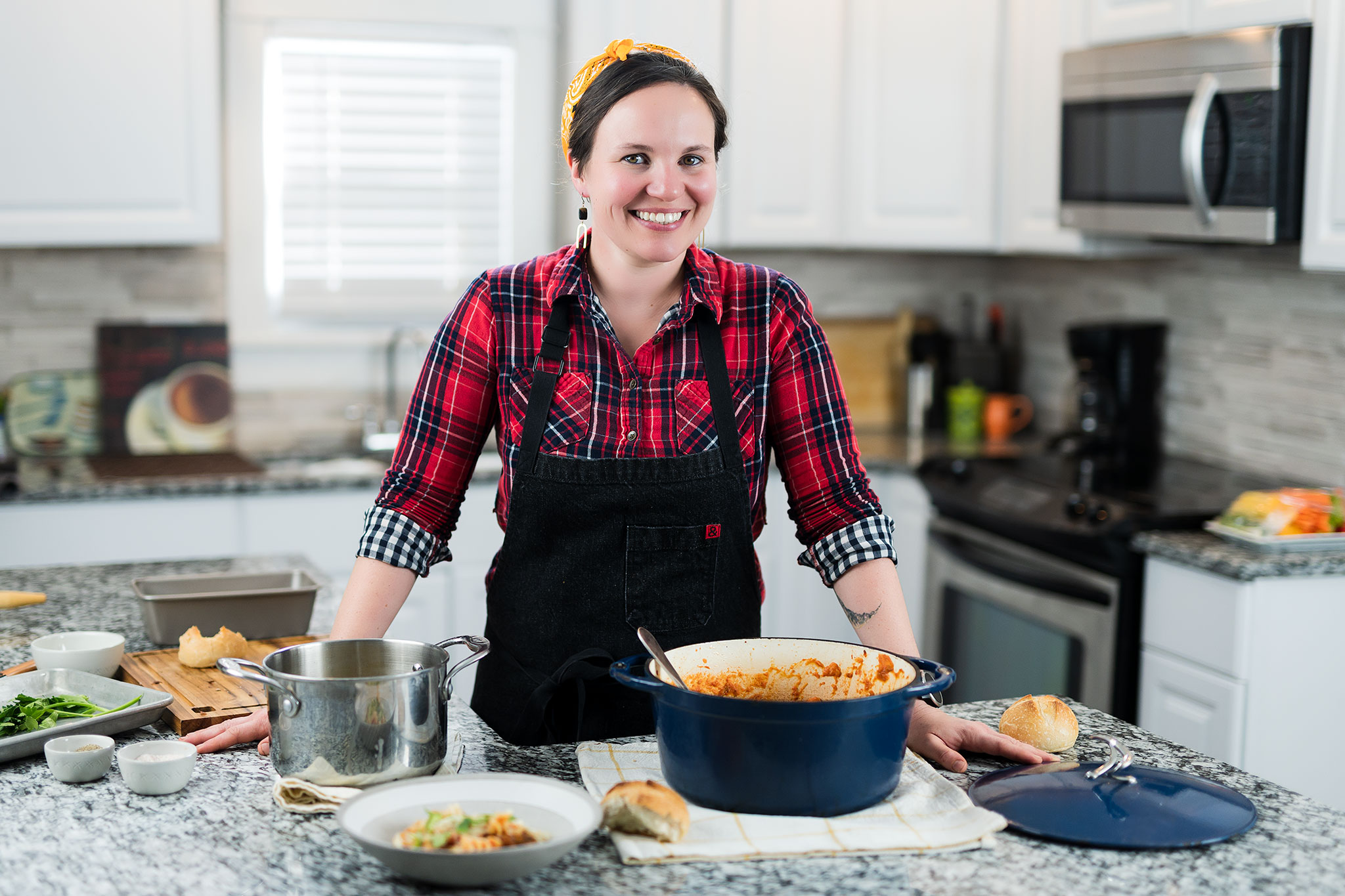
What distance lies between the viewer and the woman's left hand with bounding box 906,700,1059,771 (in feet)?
4.59

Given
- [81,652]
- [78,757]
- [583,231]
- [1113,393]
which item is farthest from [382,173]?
[78,757]

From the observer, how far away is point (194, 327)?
373cm

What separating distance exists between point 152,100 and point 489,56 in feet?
3.14

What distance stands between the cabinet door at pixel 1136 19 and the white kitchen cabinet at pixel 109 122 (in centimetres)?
215

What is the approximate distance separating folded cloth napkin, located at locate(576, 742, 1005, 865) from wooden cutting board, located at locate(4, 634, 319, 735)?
1.53 feet

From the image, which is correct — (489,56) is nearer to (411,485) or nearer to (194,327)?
(194,327)

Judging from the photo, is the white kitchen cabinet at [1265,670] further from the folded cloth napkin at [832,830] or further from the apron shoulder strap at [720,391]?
the folded cloth napkin at [832,830]

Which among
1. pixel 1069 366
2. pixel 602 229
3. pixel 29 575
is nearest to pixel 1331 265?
pixel 1069 366

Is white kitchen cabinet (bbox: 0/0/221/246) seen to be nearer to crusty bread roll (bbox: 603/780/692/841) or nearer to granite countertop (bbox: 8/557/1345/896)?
granite countertop (bbox: 8/557/1345/896)

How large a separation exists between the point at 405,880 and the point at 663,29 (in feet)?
9.63

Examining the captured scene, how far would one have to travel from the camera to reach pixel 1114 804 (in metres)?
1.27

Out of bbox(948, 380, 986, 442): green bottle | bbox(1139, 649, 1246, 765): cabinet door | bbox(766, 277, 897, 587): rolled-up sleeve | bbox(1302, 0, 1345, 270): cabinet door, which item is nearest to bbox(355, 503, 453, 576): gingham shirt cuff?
bbox(766, 277, 897, 587): rolled-up sleeve

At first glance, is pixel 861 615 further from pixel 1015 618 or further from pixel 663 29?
pixel 663 29

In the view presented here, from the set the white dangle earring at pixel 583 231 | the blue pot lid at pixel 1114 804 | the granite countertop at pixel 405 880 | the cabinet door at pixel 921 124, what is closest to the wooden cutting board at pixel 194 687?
the granite countertop at pixel 405 880
